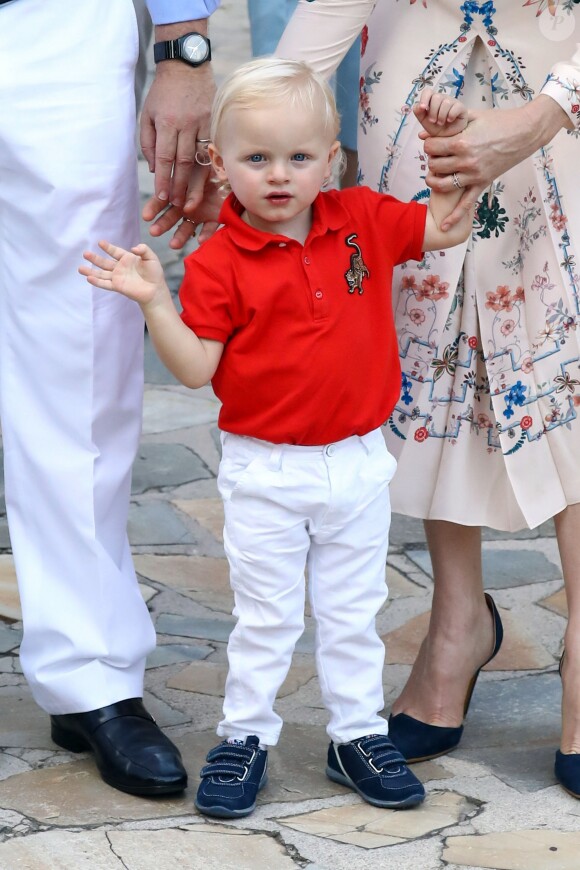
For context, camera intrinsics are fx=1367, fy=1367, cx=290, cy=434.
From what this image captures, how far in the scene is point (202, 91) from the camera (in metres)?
2.16

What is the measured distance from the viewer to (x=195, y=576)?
329 cm

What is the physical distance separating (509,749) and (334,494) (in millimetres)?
655

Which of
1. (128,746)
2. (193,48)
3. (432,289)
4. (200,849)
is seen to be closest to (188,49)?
(193,48)

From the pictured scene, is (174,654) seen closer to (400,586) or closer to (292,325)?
Result: (400,586)

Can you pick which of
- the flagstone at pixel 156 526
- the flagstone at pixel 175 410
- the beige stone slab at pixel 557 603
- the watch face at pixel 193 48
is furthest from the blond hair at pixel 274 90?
the flagstone at pixel 175 410

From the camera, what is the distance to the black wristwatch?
7.01ft

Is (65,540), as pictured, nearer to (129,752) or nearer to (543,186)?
(129,752)

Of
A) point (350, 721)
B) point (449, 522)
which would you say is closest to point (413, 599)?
point (449, 522)

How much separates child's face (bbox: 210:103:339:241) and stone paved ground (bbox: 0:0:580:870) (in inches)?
36.4

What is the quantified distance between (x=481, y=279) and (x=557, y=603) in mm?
1153

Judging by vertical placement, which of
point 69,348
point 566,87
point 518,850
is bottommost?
point 518,850

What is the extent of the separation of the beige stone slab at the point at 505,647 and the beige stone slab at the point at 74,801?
0.81 meters

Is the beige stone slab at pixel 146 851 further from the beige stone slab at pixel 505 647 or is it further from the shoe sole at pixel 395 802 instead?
the beige stone slab at pixel 505 647

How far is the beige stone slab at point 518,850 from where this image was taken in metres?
1.96
